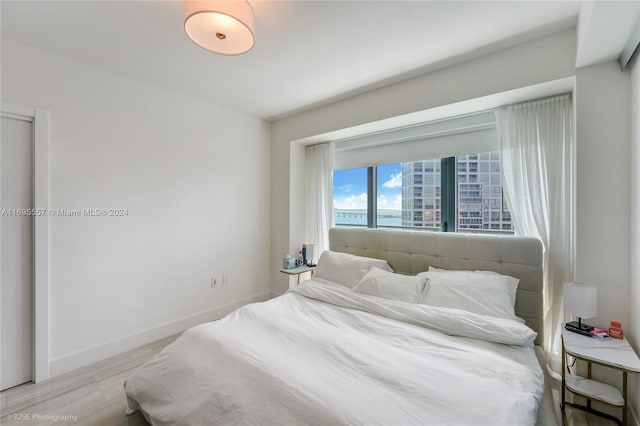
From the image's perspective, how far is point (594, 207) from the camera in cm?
183

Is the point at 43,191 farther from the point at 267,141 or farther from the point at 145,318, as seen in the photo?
the point at 267,141

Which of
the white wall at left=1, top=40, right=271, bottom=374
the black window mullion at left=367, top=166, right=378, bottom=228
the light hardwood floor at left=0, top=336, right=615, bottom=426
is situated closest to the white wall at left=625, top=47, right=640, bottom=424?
the light hardwood floor at left=0, top=336, right=615, bottom=426

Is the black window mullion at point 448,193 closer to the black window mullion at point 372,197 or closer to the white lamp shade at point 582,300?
the black window mullion at point 372,197

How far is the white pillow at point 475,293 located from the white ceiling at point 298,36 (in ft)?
6.11

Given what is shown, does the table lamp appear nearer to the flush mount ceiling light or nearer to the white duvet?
the white duvet

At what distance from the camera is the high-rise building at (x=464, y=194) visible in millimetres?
2654

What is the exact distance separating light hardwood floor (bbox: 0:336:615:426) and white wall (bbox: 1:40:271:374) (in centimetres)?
19

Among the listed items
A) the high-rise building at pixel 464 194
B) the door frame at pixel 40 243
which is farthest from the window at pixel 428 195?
the door frame at pixel 40 243

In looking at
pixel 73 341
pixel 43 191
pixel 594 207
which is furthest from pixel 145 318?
pixel 594 207

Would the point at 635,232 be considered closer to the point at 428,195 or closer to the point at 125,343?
the point at 428,195

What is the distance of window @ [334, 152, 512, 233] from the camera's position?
269 cm

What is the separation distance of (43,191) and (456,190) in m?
3.80

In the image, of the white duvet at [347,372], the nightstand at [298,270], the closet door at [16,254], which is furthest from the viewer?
the nightstand at [298,270]

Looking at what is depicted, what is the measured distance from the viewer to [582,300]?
1687 mm
